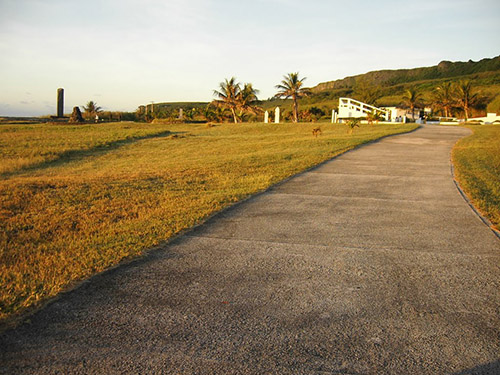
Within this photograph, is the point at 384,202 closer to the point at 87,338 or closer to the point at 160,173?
the point at 87,338

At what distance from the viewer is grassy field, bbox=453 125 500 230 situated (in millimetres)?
7662

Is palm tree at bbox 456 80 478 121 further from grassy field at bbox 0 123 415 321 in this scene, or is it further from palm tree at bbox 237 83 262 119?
grassy field at bbox 0 123 415 321

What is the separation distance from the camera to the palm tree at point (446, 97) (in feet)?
212

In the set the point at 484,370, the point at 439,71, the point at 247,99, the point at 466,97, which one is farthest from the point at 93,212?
the point at 439,71

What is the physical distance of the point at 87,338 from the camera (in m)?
3.14

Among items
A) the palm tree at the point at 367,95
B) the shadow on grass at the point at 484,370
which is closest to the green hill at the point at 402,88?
the palm tree at the point at 367,95

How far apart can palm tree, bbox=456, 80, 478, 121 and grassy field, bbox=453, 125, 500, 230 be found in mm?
45669

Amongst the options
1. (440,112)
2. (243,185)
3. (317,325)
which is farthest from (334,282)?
(440,112)

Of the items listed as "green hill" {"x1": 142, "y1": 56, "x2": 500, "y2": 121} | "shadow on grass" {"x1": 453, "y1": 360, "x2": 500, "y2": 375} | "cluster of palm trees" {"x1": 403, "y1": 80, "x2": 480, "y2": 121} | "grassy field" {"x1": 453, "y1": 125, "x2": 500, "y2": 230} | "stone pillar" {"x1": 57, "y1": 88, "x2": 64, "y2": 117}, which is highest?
"green hill" {"x1": 142, "y1": 56, "x2": 500, "y2": 121}

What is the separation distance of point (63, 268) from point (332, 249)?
3.04m

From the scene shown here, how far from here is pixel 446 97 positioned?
65312 mm

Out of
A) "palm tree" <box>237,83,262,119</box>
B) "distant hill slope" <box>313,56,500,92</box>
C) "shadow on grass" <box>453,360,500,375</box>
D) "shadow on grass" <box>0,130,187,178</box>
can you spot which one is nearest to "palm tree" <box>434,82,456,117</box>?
"palm tree" <box>237,83,262,119</box>

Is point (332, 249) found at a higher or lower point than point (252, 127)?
lower

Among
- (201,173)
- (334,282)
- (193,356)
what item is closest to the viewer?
(193,356)
